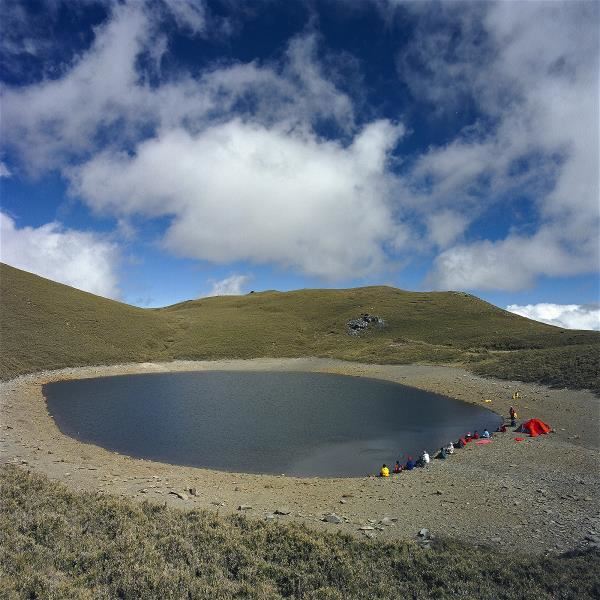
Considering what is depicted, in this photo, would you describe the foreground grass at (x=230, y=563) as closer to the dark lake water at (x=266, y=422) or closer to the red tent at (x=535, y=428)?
the dark lake water at (x=266, y=422)

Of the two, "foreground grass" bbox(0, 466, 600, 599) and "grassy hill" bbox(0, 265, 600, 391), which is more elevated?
"grassy hill" bbox(0, 265, 600, 391)

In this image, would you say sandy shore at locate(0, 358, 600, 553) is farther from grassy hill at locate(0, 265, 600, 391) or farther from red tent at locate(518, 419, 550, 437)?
grassy hill at locate(0, 265, 600, 391)

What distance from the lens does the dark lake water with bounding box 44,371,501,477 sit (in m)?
29.9

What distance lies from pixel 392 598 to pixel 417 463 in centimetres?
1679

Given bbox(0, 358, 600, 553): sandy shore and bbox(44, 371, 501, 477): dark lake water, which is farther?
bbox(44, 371, 501, 477): dark lake water

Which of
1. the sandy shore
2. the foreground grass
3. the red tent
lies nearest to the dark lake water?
the sandy shore

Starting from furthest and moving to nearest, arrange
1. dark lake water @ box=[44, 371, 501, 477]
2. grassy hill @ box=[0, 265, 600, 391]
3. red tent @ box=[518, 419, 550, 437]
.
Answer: grassy hill @ box=[0, 265, 600, 391] < red tent @ box=[518, 419, 550, 437] < dark lake water @ box=[44, 371, 501, 477]

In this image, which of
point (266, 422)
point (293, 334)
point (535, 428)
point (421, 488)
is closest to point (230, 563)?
point (421, 488)

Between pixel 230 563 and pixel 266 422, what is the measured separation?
87.6 ft

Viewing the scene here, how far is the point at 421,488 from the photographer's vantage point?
2298 centimetres

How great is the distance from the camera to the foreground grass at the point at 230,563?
38.8 feet

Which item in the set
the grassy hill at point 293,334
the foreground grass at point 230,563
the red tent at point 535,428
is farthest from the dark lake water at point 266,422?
the grassy hill at point 293,334

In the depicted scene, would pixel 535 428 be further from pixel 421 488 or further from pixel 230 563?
pixel 230 563

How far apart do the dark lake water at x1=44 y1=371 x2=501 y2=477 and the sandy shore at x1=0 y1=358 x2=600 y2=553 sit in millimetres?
2842
